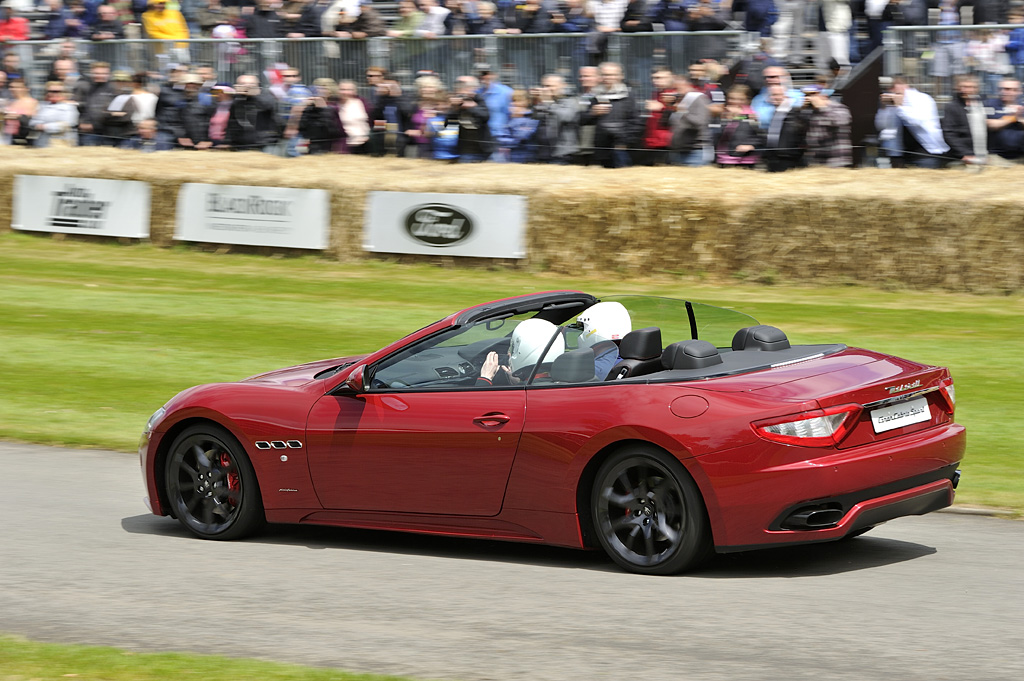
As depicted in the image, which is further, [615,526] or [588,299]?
[588,299]

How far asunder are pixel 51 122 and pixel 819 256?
43.2ft

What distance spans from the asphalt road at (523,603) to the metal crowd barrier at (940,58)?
385 inches

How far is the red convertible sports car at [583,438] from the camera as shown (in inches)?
239

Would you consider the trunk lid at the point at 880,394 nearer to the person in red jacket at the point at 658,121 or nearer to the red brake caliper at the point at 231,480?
the red brake caliper at the point at 231,480

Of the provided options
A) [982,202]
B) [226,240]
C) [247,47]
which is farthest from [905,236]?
[247,47]

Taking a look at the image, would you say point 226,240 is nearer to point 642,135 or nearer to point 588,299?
point 642,135

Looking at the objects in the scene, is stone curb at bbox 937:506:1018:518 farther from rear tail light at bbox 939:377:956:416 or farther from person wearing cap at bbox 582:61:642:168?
person wearing cap at bbox 582:61:642:168

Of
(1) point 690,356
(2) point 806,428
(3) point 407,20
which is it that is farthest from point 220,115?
(2) point 806,428

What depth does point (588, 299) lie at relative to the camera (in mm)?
7477

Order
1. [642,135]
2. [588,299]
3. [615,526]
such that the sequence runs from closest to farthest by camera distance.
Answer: [615,526]
[588,299]
[642,135]

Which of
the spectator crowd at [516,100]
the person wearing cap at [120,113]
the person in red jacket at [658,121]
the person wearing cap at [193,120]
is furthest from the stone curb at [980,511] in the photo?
the person wearing cap at [120,113]

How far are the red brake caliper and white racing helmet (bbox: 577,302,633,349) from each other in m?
2.08

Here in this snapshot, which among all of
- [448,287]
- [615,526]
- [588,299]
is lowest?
[448,287]

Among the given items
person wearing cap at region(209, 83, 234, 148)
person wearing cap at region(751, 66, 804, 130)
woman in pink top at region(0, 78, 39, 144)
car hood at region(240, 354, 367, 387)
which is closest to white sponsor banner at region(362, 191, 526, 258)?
person wearing cap at region(751, 66, 804, 130)
